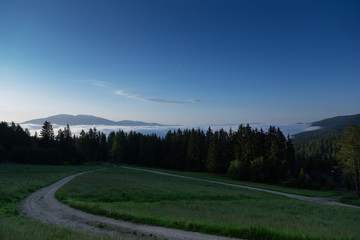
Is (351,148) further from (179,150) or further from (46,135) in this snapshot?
(46,135)

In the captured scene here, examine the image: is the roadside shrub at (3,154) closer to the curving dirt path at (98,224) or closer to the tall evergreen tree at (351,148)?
the curving dirt path at (98,224)

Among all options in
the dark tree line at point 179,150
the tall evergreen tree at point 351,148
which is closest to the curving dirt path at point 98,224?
the tall evergreen tree at point 351,148

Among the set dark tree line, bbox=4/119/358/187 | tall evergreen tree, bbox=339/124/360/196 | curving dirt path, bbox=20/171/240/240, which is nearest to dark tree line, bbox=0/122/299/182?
dark tree line, bbox=4/119/358/187

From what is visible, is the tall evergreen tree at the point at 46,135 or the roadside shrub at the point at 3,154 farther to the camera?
the tall evergreen tree at the point at 46,135

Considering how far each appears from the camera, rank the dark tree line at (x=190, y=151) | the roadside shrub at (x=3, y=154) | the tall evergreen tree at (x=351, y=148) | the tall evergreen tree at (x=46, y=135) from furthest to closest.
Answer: the tall evergreen tree at (x=46, y=135) → the roadside shrub at (x=3, y=154) → the dark tree line at (x=190, y=151) → the tall evergreen tree at (x=351, y=148)

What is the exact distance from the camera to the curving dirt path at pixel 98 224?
8.29 m

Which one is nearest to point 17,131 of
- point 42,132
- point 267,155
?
point 42,132

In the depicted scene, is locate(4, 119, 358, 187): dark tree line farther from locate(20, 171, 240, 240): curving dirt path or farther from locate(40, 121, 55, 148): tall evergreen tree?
locate(20, 171, 240, 240): curving dirt path

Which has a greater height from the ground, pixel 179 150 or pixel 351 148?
pixel 351 148

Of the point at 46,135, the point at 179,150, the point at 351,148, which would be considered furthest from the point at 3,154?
the point at 351,148

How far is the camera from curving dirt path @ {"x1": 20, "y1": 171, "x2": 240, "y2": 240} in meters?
8.29

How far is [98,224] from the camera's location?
971 centimetres

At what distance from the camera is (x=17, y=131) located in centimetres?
7525

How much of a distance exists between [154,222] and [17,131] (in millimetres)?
87284
